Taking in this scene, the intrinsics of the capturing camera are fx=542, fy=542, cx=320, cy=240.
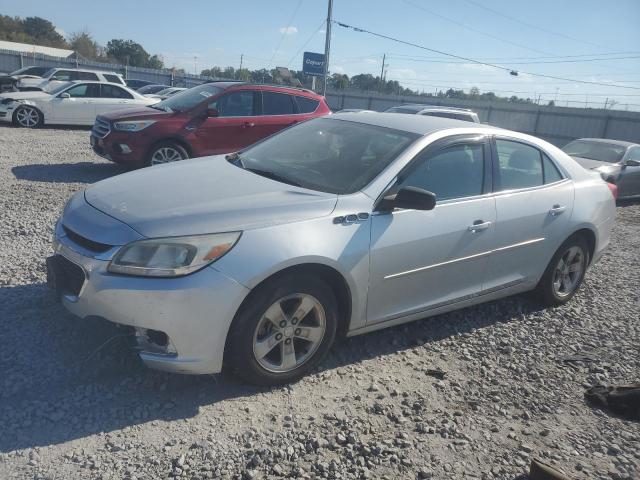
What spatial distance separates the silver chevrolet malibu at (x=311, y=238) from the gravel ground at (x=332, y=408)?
0.30 metres

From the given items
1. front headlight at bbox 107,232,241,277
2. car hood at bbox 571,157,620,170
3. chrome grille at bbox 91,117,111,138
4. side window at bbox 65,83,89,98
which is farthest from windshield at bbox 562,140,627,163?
side window at bbox 65,83,89,98

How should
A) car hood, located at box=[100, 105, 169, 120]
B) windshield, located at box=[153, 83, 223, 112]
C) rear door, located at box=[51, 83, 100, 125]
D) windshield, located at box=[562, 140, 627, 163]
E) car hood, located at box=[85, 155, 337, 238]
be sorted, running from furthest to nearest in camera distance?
rear door, located at box=[51, 83, 100, 125] → windshield, located at box=[562, 140, 627, 163] → windshield, located at box=[153, 83, 223, 112] → car hood, located at box=[100, 105, 169, 120] → car hood, located at box=[85, 155, 337, 238]

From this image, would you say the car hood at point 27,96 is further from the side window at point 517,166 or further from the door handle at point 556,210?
the door handle at point 556,210

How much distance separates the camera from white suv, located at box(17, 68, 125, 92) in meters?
18.5

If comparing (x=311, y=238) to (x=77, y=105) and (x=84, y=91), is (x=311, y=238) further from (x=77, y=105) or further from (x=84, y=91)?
(x=84, y=91)

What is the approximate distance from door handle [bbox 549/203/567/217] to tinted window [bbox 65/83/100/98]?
46.2ft

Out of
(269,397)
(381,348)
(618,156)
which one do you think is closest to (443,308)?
(381,348)

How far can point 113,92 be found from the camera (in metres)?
15.5

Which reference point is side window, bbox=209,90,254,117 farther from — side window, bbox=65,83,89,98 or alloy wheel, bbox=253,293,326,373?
side window, bbox=65,83,89,98

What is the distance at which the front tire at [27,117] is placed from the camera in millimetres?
14578

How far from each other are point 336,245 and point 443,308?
49.7 inches

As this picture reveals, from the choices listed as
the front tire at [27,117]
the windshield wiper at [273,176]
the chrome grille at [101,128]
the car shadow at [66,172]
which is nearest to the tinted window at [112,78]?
the front tire at [27,117]

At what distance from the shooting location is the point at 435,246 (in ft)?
12.5

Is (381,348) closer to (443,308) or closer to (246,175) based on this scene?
(443,308)
